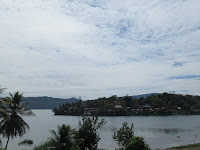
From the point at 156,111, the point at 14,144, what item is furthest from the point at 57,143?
the point at 156,111

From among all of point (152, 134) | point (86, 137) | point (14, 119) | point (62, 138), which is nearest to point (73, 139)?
point (62, 138)

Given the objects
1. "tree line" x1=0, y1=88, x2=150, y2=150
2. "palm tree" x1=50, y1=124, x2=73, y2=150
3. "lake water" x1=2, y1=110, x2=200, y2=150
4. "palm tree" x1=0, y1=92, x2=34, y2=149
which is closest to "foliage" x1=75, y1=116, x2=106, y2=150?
"tree line" x1=0, y1=88, x2=150, y2=150

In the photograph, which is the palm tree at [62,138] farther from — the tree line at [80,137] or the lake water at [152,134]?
the lake water at [152,134]

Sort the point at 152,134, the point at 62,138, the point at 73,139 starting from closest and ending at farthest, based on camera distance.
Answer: the point at 62,138, the point at 73,139, the point at 152,134

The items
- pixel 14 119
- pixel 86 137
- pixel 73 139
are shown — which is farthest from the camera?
pixel 14 119

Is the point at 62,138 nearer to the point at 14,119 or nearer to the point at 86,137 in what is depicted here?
the point at 86,137

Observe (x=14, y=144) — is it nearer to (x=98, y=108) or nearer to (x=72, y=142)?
(x=72, y=142)

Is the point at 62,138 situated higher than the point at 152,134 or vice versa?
the point at 62,138

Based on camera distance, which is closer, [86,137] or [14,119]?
[86,137]

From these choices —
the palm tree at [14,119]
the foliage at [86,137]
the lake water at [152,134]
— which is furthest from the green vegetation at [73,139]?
the lake water at [152,134]

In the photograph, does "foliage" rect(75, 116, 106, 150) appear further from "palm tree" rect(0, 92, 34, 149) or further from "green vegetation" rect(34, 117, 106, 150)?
"palm tree" rect(0, 92, 34, 149)

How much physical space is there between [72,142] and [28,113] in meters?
10.6

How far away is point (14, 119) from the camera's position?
25.1 metres

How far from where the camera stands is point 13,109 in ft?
84.0
